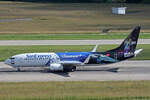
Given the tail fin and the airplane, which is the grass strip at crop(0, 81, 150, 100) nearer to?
the airplane

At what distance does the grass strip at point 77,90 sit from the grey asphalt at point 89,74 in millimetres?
2604

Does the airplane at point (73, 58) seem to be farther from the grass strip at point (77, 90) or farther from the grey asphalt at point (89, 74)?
the grass strip at point (77, 90)

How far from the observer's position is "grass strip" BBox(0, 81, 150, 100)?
96.7 feet

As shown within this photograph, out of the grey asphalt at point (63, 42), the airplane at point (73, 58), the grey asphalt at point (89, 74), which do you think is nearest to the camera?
the grey asphalt at point (89, 74)

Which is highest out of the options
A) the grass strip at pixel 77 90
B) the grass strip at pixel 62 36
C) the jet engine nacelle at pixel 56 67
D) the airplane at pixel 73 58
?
the grass strip at pixel 62 36

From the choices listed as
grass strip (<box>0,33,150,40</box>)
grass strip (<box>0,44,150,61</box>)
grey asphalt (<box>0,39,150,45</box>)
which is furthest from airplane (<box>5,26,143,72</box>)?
grass strip (<box>0,33,150,40</box>)

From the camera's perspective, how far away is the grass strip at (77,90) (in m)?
29.5

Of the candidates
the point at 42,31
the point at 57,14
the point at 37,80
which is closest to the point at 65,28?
the point at 42,31

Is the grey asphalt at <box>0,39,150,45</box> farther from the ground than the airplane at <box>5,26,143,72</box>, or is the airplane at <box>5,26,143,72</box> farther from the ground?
the grey asphalt at <box>0,39,150,45</box>

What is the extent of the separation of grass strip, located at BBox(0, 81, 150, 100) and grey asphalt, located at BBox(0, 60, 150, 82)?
103 inches

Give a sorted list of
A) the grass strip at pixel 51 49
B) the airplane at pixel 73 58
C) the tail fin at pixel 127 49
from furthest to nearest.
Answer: the grass strip at pixel 51 49, the tail fin at pixel 127 49, the airplane at pixel 73 58

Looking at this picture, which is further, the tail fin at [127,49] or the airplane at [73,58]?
the tail fin at [127,49]

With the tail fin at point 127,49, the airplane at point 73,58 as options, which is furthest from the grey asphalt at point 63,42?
the airplane at point 73,58

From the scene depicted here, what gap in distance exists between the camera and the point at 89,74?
41656 millimetres
